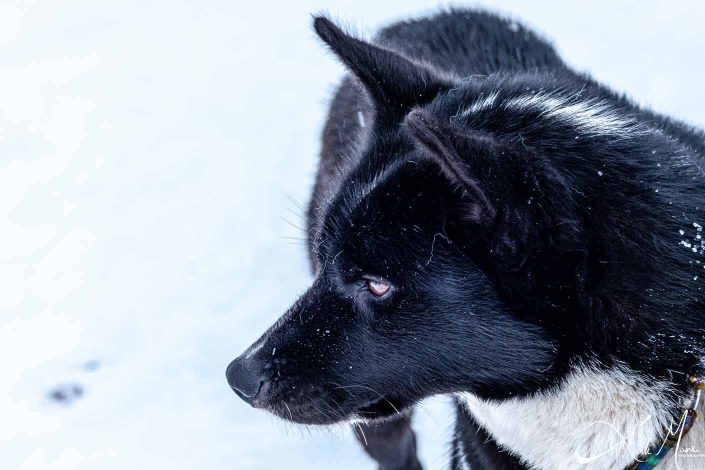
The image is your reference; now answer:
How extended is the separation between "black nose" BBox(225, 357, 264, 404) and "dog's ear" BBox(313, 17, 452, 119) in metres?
0.84

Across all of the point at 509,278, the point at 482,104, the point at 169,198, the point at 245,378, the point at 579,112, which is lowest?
the point at 169,198

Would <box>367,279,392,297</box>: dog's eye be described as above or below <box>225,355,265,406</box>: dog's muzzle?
above

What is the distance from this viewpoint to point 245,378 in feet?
7.61

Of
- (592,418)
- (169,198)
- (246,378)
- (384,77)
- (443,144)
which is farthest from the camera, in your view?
(169,198)

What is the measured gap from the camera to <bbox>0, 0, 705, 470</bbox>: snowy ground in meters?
3.63

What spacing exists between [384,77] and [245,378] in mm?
983

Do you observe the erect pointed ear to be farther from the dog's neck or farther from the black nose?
the black nose

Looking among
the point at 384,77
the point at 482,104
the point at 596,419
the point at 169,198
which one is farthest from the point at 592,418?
the point at 169,198

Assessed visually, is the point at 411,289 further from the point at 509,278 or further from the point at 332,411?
the point at 332,411

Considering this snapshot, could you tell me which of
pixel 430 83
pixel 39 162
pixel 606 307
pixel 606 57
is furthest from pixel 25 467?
pixel 606 57

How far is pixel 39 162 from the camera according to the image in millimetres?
4934

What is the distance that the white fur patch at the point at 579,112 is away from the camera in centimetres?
204

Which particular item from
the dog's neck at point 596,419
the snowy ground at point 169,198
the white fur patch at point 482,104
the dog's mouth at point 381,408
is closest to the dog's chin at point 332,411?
the dog's mouth at point 381,408

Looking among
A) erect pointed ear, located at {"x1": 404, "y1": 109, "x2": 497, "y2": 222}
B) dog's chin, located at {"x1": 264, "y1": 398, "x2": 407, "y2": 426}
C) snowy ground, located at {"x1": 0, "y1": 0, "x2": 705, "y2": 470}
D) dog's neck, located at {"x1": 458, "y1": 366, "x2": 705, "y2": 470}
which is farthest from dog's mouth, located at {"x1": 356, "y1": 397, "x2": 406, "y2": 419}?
snowy ground, located at {"x1": 0, "y1": 0, "x2": 705, "y2": 470}
